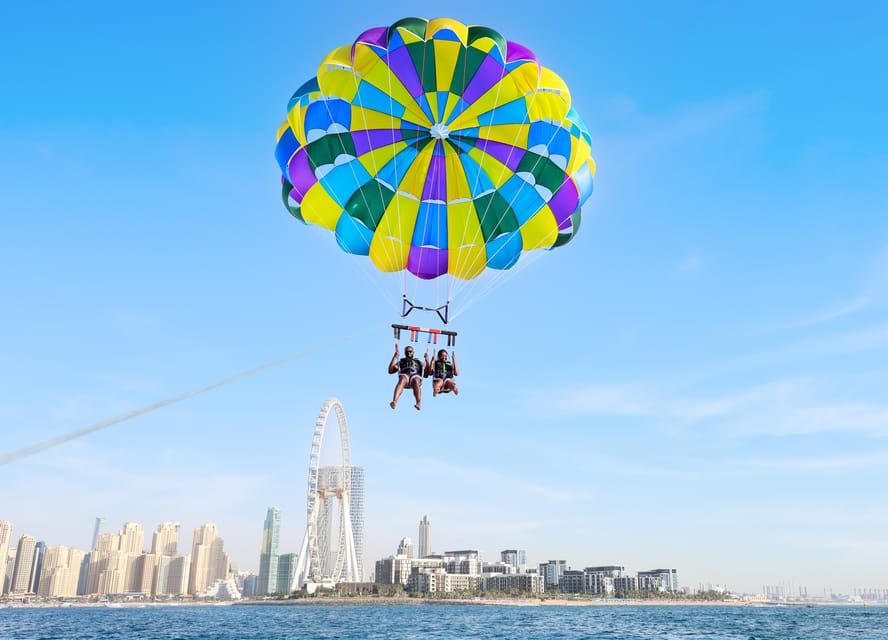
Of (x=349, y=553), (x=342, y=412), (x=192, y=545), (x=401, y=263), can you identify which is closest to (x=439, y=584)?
(x=349, y=553)

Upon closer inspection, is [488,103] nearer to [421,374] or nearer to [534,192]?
[534,192]

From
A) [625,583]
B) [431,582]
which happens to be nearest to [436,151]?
[431,582]

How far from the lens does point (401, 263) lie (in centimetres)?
1614

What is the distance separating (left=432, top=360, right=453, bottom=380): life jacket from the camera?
1339 cm

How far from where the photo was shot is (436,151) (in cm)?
1514

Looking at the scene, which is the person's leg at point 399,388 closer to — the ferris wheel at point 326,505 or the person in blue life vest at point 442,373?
the person in blue life vest at point 442,373

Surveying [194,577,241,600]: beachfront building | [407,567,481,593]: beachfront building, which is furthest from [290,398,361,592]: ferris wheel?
[194,577,241,600]: beachfront building

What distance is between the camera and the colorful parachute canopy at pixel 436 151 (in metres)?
13.6

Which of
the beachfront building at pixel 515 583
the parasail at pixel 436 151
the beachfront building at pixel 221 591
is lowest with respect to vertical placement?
the beachfront building at pixel 221 591

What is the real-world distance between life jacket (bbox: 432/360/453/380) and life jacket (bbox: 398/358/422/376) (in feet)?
1.30

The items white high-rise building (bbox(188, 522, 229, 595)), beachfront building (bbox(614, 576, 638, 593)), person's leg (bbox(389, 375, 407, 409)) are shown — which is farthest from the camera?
white high-rise building (bbox(188, 522, 229, 595))

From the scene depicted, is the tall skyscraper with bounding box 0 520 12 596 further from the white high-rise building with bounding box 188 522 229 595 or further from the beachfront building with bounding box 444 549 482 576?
the beachfront building with bounding box 444 549 482 576

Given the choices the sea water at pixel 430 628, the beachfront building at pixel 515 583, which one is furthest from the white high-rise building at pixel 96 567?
the sea water at pixel 430 628

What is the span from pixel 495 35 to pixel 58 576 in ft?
597
